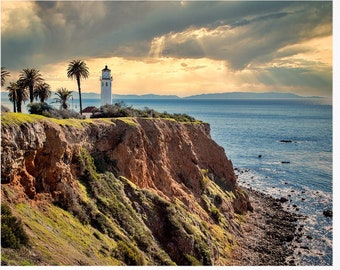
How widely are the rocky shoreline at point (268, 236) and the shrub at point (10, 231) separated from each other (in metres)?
25.0

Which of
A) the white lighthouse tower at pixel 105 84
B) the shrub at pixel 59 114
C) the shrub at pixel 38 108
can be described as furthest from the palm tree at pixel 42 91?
the shrub at pixel 38 108

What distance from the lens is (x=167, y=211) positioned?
32312 millimetres

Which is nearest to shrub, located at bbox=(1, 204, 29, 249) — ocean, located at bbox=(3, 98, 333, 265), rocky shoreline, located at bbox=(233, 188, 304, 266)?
rocky shoreline, located at bbox=(233, 188, 304, 266)

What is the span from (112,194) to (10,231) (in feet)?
48.1

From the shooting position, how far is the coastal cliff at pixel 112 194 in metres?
19.9

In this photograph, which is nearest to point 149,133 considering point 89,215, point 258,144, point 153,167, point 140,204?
point 153,167

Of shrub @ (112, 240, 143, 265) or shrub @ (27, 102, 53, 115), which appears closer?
shrub @ (112, 240, 143, 265)

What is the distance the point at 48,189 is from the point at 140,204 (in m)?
10.4

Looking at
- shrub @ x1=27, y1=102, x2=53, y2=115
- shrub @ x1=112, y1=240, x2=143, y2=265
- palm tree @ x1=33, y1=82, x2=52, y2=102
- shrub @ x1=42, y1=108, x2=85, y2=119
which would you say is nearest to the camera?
shrub @ x1=112, y1=240, x2=143, y2=265

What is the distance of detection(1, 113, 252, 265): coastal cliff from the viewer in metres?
19.9

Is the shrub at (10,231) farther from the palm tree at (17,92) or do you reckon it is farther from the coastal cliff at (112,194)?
the palm tree at (17,92)

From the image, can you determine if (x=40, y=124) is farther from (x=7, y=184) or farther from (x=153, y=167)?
(x=153, y=167)

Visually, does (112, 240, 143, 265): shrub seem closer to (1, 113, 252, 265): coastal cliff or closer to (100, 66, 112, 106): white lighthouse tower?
(1, 113, 252, 265): coastal cliff

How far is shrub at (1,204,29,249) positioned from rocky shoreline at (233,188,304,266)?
2495cm
